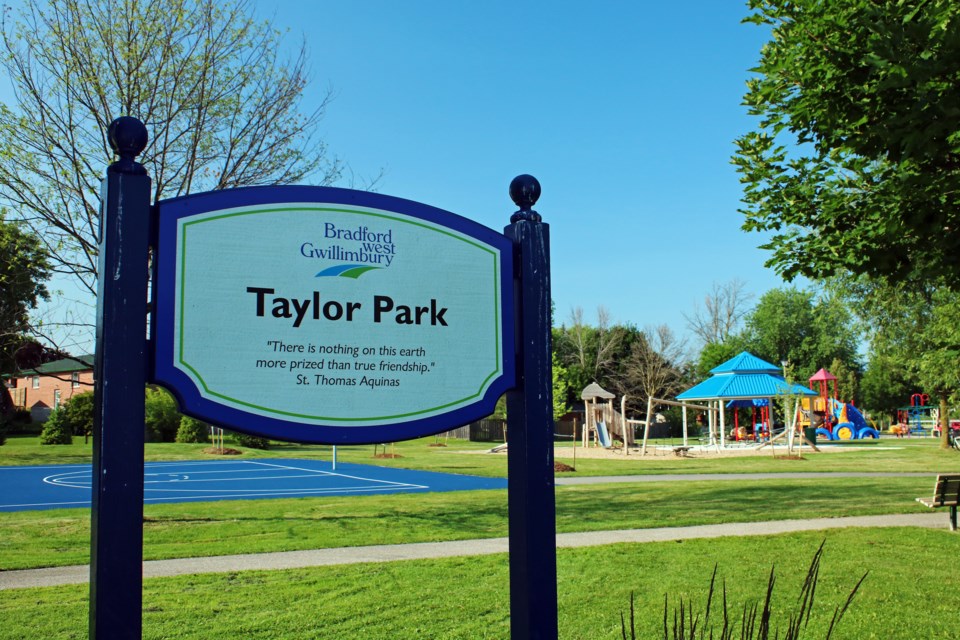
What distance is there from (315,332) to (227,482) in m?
21.2

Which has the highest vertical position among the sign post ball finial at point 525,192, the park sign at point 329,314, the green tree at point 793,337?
the green tree at point 793,337

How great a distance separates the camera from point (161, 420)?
4094cm

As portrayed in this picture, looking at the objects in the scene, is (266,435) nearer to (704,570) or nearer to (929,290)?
(704,570)

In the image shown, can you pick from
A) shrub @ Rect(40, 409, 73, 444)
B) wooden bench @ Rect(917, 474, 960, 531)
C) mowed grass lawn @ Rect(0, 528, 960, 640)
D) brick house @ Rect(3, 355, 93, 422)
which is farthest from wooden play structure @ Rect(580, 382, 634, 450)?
brick house @ Rect(3, 355, 93, 422)

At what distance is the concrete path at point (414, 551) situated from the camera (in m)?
8.35

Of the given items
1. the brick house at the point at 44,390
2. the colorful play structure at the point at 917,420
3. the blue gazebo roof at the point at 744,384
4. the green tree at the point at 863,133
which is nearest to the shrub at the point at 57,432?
the brick house at the point at 44,390

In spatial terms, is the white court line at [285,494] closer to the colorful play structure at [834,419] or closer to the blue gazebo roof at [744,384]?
the blue gazebo roof at [744,384]

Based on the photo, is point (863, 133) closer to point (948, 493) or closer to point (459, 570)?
point (459, 570)

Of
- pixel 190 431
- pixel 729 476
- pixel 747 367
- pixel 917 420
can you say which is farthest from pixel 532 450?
pixel 917 420

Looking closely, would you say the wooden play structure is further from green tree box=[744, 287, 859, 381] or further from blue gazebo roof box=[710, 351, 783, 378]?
green tree box=[744, 287, 859, 381]

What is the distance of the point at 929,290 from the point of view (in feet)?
108

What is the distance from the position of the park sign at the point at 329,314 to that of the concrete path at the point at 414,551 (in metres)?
5.75

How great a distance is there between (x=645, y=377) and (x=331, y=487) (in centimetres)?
4561

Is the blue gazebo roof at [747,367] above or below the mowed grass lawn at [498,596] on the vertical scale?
above
